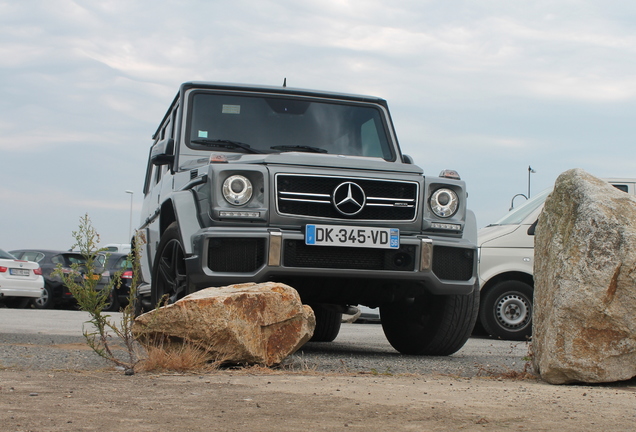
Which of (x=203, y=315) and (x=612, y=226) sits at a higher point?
(x=612, y=226)

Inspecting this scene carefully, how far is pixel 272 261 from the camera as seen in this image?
6.15 metres

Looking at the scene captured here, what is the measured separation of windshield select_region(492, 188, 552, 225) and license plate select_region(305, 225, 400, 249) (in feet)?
16.7

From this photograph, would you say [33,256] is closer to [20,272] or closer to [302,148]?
[20,272]

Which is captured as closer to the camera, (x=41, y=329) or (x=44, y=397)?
(x=44, y=397)

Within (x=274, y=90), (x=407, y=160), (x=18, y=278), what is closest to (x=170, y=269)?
(x=274, y=90)

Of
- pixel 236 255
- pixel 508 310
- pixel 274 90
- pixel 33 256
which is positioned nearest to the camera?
pixel 236 255

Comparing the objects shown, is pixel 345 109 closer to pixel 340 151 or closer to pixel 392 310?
pixel 340 151

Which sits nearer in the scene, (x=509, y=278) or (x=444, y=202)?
(x=444, y=202)

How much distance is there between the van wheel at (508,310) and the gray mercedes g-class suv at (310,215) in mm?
3025

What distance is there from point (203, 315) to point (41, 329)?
5.51m

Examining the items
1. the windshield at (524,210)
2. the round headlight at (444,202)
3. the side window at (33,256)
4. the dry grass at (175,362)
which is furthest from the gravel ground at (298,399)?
the side window at (33,256)

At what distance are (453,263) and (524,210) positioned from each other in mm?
5018

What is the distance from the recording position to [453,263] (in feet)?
21.9

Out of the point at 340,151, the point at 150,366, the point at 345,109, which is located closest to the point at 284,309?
the point at 150,366
